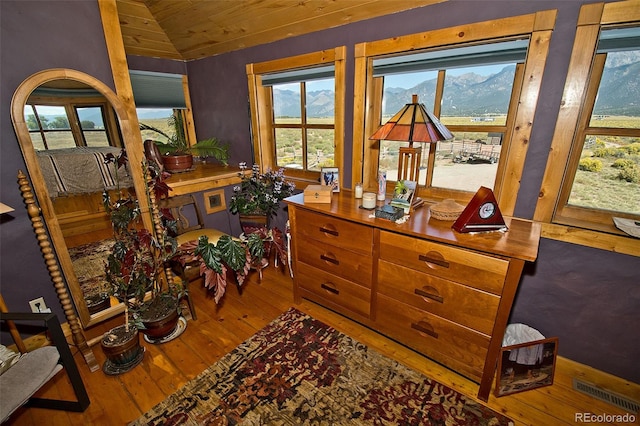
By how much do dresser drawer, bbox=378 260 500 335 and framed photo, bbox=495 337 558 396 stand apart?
0.95ft

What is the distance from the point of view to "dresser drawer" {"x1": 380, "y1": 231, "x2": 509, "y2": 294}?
130 cm

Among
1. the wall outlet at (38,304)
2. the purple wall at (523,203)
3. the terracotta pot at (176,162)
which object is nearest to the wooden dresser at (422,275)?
the purple wall at (523,203)

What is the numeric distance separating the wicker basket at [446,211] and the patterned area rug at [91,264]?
2173 millimetres

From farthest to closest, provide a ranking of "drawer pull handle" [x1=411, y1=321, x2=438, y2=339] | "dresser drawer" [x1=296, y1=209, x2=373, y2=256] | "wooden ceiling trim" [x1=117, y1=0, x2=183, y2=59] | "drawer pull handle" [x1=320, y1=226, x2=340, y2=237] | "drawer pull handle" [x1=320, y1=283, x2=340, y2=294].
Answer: "wooden ceiling trim" [x1=117, y1=0, x2=183, y2=59]
"drawer pull handle" [x1=320, y1=283, x2=340, y2=294]
"drawer pull handle" [x1=320, y1=226, x2=340, y2=237]
"dresser drawer" [x1=296, y1=209, x2=373, y2=256]
"drawer pull handle" [x1=411, y1=321, x2=438, y2=339]

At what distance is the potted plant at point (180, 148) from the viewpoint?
2.79 m

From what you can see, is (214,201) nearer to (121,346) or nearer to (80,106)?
(80,106)

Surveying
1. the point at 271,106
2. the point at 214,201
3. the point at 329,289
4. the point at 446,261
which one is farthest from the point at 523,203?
the point at 214,201

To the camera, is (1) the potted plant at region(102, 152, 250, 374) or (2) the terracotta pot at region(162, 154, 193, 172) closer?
(1) the potted plant at region(102, 152, 250, 374)

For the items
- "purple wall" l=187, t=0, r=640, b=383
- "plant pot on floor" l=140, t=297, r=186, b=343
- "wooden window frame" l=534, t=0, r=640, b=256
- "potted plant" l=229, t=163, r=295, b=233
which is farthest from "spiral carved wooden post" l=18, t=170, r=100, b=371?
"wooden window frame" l=534, t=0, r=640, b=256

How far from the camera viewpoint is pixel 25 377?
1230 mm

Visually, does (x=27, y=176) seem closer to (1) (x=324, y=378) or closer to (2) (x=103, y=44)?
(2) (x=103, y=44)

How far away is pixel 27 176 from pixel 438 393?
269cm

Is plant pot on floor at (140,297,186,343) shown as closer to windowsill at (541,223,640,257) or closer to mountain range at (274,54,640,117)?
mountain range at (274,54,640,117)

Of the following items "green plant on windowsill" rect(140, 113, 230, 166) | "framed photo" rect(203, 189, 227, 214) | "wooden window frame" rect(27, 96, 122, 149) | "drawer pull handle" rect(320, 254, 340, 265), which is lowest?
"drawer pull handle" rect(320, 254, 340, 265)
